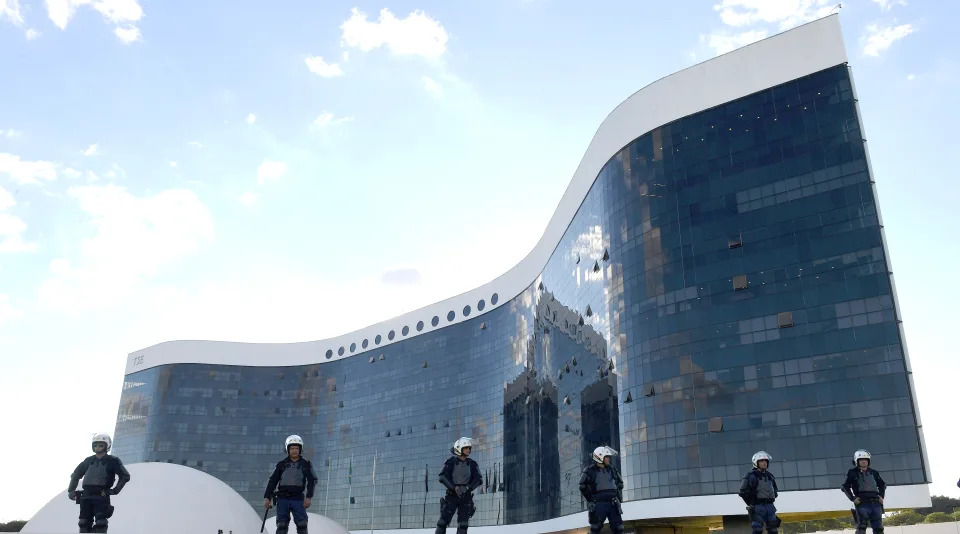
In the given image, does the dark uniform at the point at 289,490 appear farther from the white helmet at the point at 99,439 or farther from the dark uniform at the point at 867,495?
the dark uniform at the point at 867,495

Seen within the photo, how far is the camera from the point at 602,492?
1555 cm

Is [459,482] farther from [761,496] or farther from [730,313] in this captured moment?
[730,313]

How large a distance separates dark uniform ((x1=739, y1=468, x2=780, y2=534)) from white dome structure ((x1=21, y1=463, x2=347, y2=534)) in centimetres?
1354

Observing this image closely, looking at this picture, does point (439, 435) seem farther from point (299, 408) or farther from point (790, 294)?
point (790, 294)

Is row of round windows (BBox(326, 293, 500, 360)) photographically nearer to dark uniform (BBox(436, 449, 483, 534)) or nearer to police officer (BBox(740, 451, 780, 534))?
police officer (BBox(740, 451, 780, 534))

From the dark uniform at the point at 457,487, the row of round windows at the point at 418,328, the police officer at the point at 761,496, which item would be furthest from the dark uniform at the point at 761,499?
the row of round windows at the point at 418,328

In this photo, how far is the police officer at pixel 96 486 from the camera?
51.3ft

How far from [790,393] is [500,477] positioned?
44.6 metres

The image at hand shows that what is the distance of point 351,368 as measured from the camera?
109 metres

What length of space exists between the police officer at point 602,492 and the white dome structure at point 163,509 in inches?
418

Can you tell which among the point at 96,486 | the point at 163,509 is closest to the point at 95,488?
the point at 96,486

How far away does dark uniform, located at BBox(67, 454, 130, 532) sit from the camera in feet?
51.3

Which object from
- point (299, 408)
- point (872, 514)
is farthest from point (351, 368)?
point (872, 514)

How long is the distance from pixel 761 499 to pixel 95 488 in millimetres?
14668
